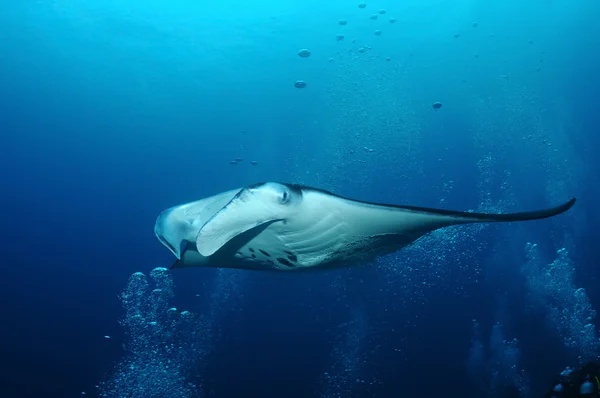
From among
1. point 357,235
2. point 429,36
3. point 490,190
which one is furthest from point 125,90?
point 490,190

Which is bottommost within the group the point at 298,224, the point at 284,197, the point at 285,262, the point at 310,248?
the point at 285,262

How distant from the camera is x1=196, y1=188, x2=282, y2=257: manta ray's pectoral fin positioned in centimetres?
212

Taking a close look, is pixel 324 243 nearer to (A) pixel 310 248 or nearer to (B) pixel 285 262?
(A) pixel 310 248

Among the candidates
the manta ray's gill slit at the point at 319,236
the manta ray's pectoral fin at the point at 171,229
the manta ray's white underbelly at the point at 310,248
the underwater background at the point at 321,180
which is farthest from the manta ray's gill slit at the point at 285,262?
the underwater background at the point at 321,180

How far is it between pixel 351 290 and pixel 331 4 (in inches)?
558

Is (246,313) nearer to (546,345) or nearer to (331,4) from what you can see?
(546,345)

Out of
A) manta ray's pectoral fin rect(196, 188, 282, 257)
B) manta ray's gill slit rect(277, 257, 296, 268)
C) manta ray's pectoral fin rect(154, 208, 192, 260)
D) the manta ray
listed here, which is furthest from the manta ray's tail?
manta ray's pectoral fin rect(154, 208, 192, 260)

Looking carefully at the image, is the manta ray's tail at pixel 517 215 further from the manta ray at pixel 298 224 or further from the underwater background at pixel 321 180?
the underwater background at pixel 321 180

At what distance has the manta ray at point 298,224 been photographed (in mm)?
2172

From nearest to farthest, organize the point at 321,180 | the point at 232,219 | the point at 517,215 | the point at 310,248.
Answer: the point at 517,215, the point at 232,219, the point at 310,248, the point at 321,180

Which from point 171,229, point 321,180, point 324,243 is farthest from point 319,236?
point 321,180

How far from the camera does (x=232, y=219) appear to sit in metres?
2.19

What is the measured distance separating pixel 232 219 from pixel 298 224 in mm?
528

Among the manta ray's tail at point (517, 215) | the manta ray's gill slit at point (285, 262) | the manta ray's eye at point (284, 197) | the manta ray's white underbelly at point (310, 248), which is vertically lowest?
the manta ray's gill slit at point (285, 262)
